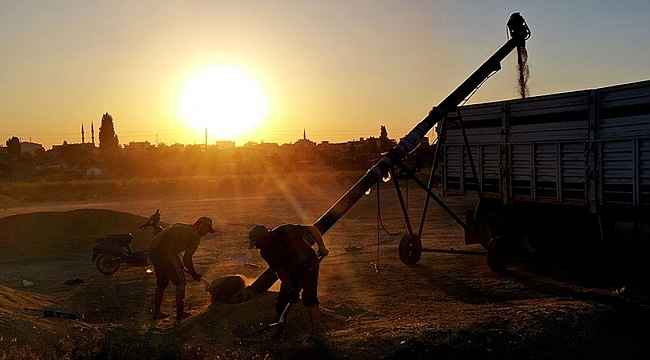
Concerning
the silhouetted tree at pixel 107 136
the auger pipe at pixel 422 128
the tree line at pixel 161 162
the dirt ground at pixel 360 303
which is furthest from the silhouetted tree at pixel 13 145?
the auger pipe at pixel 422 128

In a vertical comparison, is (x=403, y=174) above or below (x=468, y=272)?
above

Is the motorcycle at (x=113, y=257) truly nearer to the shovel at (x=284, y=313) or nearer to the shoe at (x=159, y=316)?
the shoe at (x=159, y=316)

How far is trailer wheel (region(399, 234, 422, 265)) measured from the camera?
1516 centimetres

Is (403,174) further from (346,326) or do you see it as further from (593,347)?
(593,347)

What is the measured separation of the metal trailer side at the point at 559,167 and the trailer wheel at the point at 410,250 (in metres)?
1.64

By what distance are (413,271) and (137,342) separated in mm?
8035

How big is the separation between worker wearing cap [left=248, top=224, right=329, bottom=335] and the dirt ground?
53cm

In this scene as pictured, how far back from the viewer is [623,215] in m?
12.4

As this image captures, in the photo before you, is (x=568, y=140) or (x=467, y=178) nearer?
(x=568, y=140)

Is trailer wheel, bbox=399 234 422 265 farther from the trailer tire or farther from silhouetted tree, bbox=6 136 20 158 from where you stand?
silhouetted tree, bbox=6 136 20 158

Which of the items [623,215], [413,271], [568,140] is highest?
[568,140]

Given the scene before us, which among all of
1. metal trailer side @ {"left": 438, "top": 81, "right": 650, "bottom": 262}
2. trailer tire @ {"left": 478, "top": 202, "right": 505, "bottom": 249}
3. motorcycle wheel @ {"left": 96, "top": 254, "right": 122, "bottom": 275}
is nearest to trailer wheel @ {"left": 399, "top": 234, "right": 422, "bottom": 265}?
metal trailer side @ {"left": 438, "top": 81, "right": 650, "bottom": 262}

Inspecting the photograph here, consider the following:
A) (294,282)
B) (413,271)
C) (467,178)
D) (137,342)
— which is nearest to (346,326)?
(294,282)

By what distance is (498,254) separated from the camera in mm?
13586
